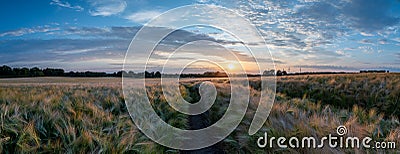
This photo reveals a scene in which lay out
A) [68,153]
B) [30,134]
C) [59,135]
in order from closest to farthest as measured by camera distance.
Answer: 1. [68,153]
2. [30,134]
3. [59,135]

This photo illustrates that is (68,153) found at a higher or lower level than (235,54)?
lower

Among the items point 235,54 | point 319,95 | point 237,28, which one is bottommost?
point 319,95

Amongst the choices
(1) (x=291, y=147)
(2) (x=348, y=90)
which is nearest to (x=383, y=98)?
(2) (x=348, y=90)

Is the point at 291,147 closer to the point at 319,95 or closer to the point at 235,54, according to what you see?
the point at 235,54

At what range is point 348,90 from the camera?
45.1ft

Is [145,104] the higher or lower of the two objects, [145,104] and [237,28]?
the lower

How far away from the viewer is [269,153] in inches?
166

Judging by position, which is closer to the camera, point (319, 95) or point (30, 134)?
point (30, 134)

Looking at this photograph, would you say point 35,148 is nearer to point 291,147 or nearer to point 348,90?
point 291,147

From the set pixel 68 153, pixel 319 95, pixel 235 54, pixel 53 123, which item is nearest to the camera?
pixel 68 153

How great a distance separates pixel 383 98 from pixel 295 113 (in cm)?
766

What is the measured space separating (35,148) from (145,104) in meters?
4.93

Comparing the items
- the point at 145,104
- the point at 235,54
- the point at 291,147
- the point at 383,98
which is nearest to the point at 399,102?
the point at 383,98

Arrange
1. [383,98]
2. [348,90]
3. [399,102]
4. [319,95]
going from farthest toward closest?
[319,95] → [348,90] → [383,98] → [399,102]
